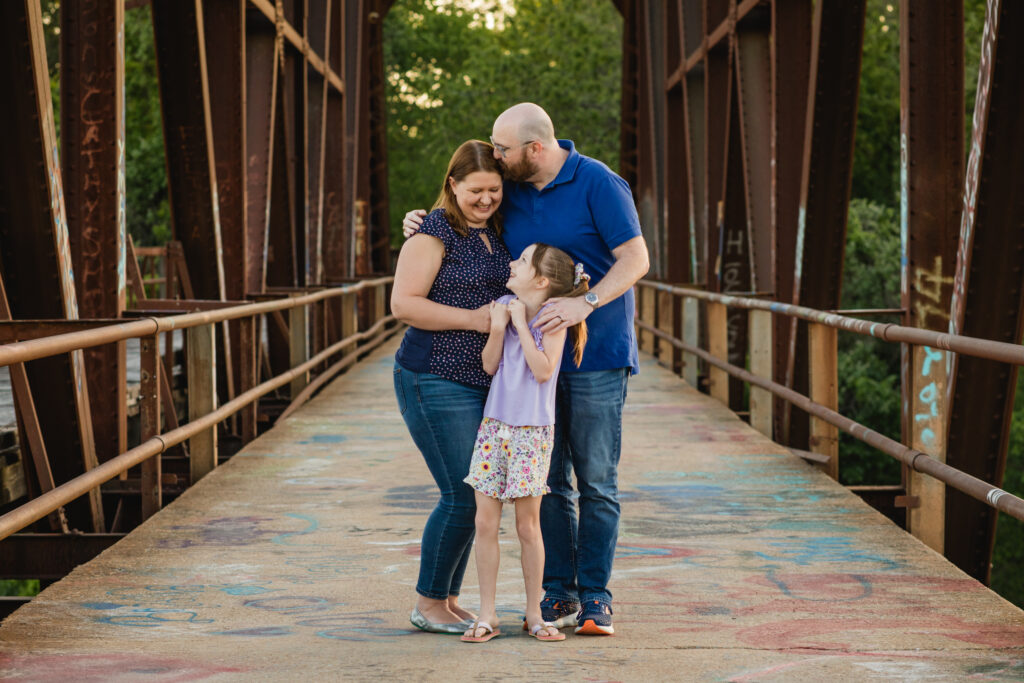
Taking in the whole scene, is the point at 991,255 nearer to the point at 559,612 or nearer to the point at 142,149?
the point at 559,612

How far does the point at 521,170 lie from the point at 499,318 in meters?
0.45

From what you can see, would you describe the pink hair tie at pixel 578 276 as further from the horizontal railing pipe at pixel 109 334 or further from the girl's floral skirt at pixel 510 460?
the horizontal railing pipe at pixel 109 334

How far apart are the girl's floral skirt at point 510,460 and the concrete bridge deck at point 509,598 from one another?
48cm

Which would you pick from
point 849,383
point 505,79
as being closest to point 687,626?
point 849,383

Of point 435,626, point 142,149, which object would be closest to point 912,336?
point 435,626

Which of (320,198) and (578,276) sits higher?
(320,198)

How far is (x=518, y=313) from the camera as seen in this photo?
3863 millimetres

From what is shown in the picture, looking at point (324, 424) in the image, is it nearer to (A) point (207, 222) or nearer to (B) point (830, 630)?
(A) point (207, 222)

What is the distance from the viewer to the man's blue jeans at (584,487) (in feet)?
13.6

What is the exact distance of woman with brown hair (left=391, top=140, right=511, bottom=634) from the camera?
3939 millimetres

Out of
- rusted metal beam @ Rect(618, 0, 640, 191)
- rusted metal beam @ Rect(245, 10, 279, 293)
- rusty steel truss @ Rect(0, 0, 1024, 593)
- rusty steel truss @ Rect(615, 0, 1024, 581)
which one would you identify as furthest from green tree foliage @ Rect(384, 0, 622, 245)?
rusted metal beam @ Rect(245, 10, 279, 293)

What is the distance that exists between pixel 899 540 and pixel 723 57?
30.1 ft

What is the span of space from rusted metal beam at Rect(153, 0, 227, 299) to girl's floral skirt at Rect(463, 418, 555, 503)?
543cm

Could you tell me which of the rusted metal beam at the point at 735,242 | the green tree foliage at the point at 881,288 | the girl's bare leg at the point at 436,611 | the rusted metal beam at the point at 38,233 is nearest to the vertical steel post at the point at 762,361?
the rusted metal beam at the point at 735,242
